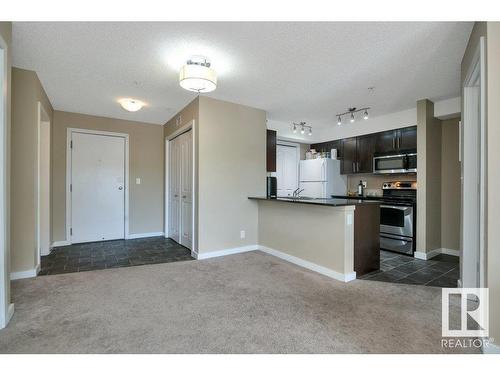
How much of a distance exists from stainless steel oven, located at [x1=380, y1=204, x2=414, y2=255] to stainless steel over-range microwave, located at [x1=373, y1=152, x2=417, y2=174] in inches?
27.9

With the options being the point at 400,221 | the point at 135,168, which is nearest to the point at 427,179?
the point at 400,221

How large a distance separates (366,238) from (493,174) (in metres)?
1.69

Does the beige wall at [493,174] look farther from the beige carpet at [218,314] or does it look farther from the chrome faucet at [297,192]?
the chrome faucet at [297,192]

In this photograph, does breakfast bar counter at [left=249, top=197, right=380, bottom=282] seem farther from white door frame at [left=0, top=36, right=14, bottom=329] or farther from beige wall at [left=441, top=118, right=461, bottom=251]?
white door frame at [left=0, top=36, right=14, bottom=329]

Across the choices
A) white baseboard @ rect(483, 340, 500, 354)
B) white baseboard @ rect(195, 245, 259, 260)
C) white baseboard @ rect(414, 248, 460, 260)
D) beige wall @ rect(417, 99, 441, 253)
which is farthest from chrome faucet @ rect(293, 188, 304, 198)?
white baseboard @ rect(483, 340, 500, 354)

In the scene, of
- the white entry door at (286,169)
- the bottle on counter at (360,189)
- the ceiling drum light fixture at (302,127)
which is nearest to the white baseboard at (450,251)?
the bottle on counter at (360,189)

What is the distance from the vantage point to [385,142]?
15.5 feet

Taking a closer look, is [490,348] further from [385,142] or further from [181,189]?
[181,189]

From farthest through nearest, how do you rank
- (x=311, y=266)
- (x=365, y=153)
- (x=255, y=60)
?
(x=365, y=153), (x=311, y=266), (x=255, y=60)

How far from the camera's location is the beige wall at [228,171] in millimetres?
3820

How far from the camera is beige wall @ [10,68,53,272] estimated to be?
9.53 feet

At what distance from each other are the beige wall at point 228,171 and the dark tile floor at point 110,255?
0.68 meters

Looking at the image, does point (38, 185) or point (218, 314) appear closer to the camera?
point (218, 314)
